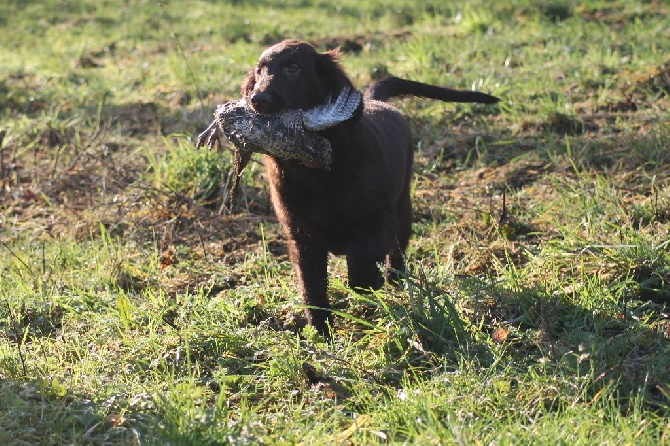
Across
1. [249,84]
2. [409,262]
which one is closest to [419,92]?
[409,262]

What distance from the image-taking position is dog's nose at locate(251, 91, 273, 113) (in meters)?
3.80

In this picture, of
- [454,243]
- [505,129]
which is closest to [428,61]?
[505,129]

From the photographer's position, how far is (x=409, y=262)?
4.79 metres

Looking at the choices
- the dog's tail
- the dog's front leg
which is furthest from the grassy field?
the dog's tail

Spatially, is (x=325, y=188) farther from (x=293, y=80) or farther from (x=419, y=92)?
(x=419, y=92)

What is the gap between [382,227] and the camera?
409 centimetres

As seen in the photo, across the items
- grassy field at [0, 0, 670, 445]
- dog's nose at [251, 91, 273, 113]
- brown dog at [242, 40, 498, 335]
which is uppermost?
dog's nose at [251, 91, 273, 113]

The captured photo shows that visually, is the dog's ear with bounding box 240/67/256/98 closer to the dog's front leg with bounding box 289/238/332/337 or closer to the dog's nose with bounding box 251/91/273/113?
the dog's nose with bounding box 251/91/273/113

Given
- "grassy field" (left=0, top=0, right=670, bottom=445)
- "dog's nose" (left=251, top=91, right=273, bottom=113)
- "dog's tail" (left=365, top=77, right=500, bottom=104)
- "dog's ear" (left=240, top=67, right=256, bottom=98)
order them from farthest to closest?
"dog's tail" (left=365, top=77, right=500, bottom=104), "dog's ear" (left=240, top=67, right=256, bottom=98), "dog's nose" (left=251, top=91, right=273, bottom=113), "grassy field" (left=0, top=0, right=670, bottom=445)

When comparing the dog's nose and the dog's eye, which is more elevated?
the dog's eye

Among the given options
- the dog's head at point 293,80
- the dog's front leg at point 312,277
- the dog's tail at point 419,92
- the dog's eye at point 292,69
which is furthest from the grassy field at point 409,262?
the dog's eye at point 292,69

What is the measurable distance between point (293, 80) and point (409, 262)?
123cm

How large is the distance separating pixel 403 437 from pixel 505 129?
3.69 m

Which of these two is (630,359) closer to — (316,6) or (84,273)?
(84,273)
